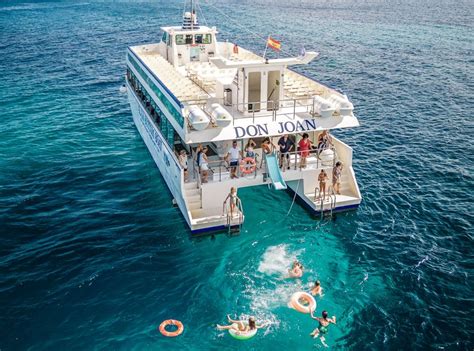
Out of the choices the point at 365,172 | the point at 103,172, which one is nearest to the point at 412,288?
the point at 365,172

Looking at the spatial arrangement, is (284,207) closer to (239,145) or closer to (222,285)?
(239,145)

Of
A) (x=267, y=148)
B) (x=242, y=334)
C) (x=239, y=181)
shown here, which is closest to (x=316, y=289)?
(x=242, y=334)

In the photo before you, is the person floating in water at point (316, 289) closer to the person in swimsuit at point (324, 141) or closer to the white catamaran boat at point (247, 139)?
the white catamaran boat at point (247, 139)

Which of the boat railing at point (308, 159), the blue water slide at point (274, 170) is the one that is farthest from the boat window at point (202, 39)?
the blue water slide at point (274, 170)

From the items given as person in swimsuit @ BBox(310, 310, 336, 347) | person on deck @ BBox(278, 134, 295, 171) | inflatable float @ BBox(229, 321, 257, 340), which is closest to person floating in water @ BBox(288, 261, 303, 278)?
person in swimsuit @ BBox(310, 310, 336, 347)

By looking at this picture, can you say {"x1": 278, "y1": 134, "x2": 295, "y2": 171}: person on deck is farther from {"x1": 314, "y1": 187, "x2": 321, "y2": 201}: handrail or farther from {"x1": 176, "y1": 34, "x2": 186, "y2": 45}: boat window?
{"x1": 176, "y1": 34, "x2": 186, "y2": 45}: boat window
